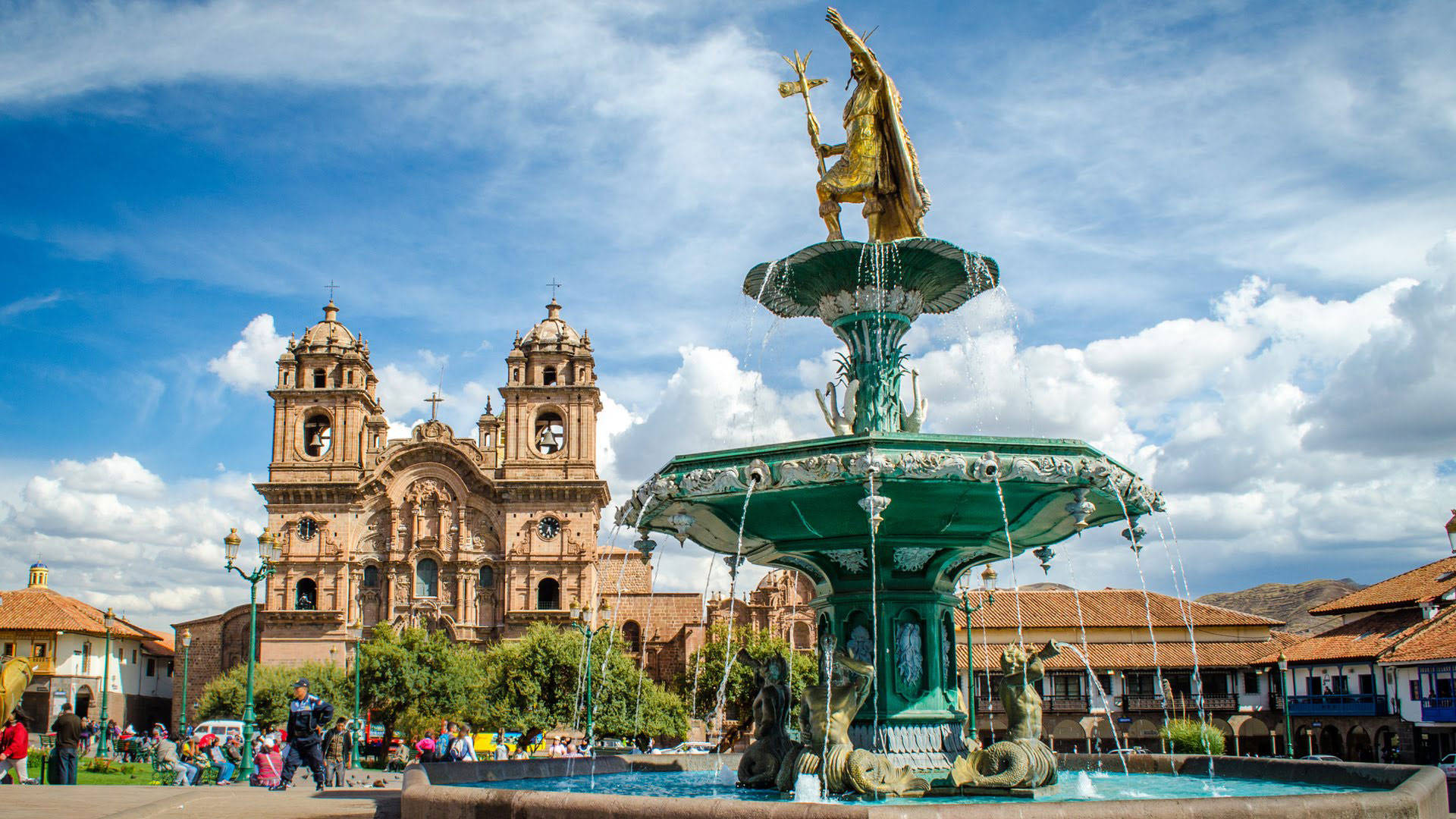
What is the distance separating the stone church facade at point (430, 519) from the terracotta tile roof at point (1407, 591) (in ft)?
80.1

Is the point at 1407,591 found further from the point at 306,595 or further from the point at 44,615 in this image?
the point at 44,615

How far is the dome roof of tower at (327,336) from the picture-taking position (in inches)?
2067

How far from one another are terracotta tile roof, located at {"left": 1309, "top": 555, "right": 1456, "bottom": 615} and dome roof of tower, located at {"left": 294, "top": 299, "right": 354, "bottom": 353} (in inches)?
1576

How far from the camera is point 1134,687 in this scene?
41344 millimetres

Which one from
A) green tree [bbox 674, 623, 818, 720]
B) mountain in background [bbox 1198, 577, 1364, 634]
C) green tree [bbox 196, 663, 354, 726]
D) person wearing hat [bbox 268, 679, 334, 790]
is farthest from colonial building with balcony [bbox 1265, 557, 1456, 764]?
mountain in background [bbox 1198, 577, 1364, 634]

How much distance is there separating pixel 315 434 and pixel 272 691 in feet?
47.6

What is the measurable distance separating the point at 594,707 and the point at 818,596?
29664 mm

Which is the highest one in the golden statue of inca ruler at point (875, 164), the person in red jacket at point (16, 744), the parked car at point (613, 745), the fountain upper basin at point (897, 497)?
the golden statue of inca ruler at point (875, 164)

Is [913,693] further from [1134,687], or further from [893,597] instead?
[1134,687]

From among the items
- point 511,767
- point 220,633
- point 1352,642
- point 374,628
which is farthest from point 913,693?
point 220,633

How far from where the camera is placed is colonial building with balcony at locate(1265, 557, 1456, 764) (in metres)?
31.0

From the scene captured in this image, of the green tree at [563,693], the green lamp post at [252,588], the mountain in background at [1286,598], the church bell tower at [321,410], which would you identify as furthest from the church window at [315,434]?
the mountain in background at [1286,598]

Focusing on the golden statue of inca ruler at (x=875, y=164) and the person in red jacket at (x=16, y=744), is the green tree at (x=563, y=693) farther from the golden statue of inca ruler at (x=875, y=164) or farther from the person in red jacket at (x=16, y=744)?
the golden statue of inca ruler at (x=875, y=164)

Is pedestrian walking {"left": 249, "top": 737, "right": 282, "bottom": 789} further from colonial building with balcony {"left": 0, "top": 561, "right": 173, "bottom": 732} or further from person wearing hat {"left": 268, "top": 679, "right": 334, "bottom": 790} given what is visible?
colonial building with balcony {"left": 0, "top": 561, "right": 173, "bottom": 732}
